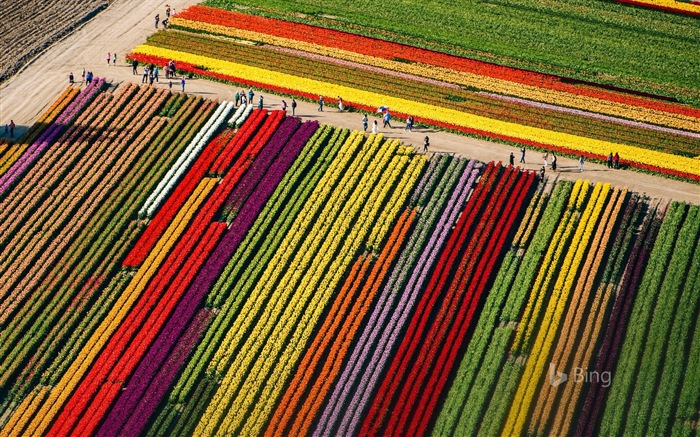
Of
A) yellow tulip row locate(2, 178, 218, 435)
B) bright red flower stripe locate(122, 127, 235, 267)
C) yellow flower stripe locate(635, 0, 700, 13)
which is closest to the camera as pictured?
yellow tulip row locate(2, 178, 218, 435)

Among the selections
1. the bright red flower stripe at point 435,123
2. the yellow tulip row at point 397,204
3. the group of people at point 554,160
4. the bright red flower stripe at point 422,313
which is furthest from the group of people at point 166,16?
the group of people at point 554,160

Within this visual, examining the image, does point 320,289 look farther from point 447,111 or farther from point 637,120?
point 637,120

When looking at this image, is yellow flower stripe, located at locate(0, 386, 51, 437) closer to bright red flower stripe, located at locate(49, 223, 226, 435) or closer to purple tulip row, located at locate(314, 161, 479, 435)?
bright red flower stripe, located at locate(49, 223, 226, 435)

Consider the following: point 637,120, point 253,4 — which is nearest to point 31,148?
point 253,4

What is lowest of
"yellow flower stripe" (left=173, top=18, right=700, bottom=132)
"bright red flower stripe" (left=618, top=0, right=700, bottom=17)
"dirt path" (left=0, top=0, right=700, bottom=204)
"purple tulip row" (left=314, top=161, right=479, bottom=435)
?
→ "purple tulip row" (left=314, top=161, right=479, bottom=435)

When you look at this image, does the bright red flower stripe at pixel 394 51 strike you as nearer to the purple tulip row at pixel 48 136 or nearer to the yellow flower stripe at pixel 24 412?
the purple tulip row at pixel 48 136

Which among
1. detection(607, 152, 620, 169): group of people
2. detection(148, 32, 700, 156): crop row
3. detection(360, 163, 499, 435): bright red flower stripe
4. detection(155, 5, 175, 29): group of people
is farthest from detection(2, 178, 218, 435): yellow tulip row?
detection(607, 152, 620, 169): group of people

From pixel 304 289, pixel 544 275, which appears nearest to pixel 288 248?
pixel 304 289
